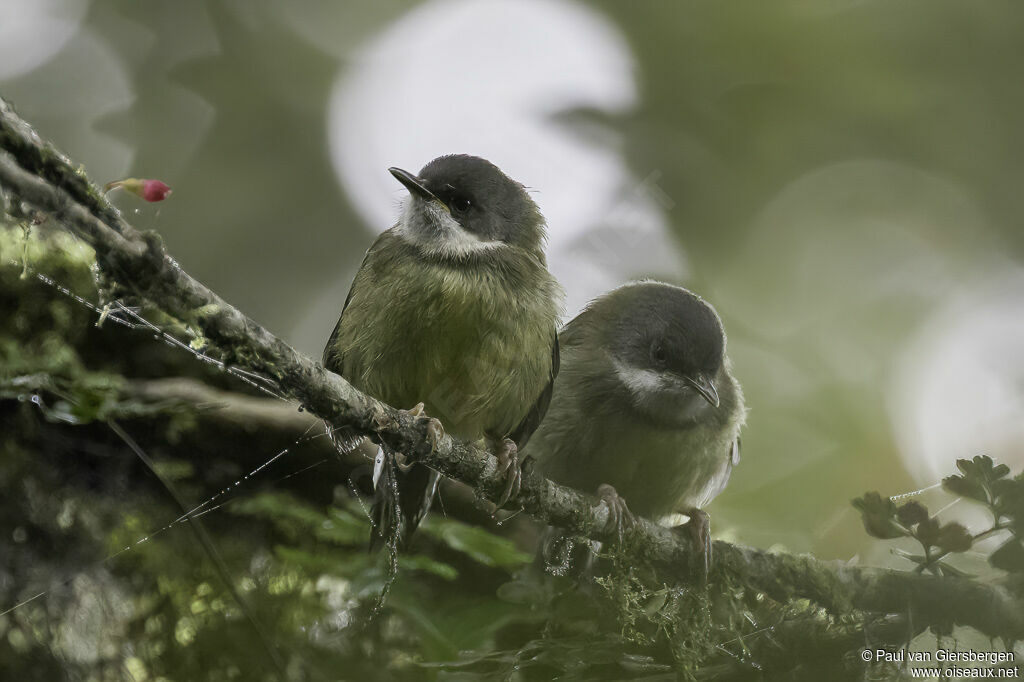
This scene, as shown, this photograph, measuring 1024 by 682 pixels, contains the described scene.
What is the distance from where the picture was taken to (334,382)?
138cm

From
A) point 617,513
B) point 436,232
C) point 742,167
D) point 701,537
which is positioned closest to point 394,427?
point 436,232

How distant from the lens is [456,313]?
6.64ft

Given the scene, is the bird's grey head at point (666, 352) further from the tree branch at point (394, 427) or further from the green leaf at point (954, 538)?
the green leaf at point (954, 538)

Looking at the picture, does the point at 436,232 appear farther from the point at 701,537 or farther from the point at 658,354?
the point at 701,537

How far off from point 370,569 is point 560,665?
465 mm

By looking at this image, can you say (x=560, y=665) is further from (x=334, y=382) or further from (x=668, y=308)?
(x=668, y=308)

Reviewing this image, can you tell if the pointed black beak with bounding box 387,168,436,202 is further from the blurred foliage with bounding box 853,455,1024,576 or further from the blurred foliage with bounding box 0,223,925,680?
the blurred foliage with bounding box 853,455,1024,576

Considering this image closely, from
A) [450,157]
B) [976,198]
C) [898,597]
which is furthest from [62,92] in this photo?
[976,198]

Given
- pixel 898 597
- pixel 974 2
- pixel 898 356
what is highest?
pixel 974 2

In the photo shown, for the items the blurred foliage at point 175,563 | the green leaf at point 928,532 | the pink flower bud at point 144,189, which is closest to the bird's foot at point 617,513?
the blurred foliage at point 175,563

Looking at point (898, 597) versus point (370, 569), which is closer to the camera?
point (370, 569)

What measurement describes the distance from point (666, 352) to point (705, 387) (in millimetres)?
163

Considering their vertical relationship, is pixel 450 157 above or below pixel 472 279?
above

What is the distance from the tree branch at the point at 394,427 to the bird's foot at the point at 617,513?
0.03 metres
